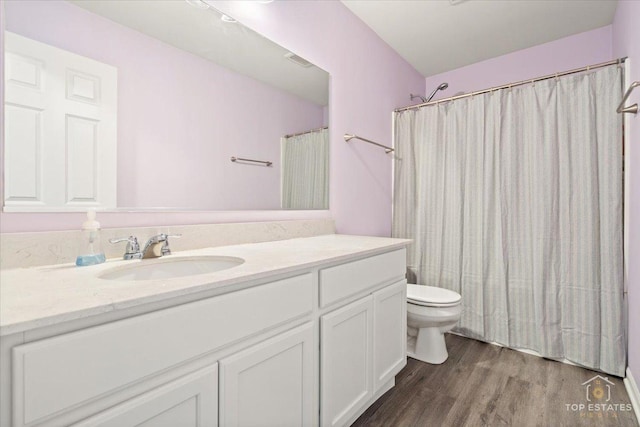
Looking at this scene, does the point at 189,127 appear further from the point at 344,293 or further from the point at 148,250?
the point at 344,293

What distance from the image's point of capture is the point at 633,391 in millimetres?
1557

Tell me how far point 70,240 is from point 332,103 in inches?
60.3

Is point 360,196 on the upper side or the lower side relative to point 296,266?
upper

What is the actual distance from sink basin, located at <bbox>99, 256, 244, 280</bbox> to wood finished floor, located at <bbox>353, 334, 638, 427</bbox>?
0.96 m

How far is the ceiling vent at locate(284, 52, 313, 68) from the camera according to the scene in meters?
1.70

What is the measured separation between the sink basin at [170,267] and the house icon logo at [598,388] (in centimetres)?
194

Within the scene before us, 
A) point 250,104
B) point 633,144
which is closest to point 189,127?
point 250,104

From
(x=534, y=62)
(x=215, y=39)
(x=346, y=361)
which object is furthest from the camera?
(x=534, y=62)

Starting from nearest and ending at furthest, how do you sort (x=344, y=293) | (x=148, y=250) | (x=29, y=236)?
(x=29, y=236) → (x=148, y=250) → (x=344, y=293)

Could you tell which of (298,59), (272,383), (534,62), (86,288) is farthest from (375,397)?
(534,62)

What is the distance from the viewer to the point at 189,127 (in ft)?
4.24

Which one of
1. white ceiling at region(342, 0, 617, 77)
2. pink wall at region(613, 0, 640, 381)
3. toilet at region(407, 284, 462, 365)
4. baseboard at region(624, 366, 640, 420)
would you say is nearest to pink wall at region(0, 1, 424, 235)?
white ceiling at region(342, 0, 617, 77)

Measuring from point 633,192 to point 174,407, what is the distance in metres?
2.26

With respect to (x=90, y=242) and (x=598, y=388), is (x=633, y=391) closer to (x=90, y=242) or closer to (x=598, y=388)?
(x=598, y=388)
